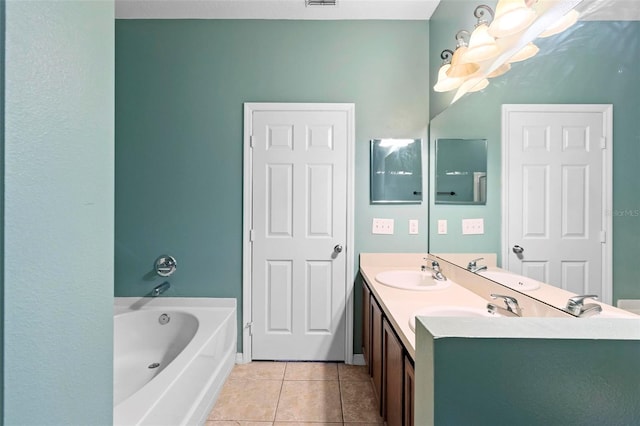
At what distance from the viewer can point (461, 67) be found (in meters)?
1.64

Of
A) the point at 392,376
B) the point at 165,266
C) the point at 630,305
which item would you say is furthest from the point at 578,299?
the point at 165,266

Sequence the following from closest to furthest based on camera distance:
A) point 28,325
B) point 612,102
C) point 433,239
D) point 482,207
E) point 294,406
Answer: point 28,325 → point 612,102 → point 482,207 → point 294,406 → point 433,239

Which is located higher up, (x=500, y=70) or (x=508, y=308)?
(x=500, y=70)

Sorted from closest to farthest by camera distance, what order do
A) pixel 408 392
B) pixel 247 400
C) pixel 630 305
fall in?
pixel 630 305, pixel 408 392, pixel 247 400

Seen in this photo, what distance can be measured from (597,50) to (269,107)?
1.90 m

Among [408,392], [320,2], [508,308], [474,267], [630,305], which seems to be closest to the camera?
[630,305]

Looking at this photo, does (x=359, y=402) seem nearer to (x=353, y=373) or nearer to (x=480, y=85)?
(x=353, y=373)

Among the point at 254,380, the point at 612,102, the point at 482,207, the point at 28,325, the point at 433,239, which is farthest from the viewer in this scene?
the point at 433,239

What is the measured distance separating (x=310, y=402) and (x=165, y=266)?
1491mm

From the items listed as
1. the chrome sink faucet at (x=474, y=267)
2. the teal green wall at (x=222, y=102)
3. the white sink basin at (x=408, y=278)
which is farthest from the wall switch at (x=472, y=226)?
the teal green wall at (x=222, y=102)

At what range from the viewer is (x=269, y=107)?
7.38 ft

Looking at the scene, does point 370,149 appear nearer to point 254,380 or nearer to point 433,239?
point 433,239

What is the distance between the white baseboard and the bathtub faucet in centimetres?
259

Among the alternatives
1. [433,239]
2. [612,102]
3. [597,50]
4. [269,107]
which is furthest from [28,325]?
[433,239]
